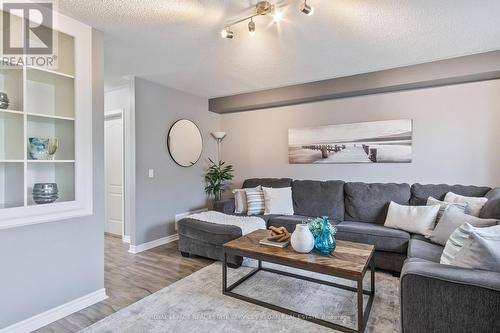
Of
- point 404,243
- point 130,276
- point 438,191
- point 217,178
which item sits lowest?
point 130,276

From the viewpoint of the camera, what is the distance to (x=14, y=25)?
6.14 ft

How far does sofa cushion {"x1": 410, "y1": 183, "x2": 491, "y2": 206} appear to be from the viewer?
2.87 metres

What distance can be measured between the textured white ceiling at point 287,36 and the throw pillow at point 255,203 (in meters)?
1.69

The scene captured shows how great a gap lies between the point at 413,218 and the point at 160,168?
3.34 metres

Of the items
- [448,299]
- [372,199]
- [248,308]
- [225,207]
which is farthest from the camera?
[225,207]

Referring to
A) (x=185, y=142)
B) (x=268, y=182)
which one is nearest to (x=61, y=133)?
(x=185, y=142)

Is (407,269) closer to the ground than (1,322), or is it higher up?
higher up

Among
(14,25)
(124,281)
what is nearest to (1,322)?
(124,281)

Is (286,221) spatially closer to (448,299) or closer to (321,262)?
(321,262)

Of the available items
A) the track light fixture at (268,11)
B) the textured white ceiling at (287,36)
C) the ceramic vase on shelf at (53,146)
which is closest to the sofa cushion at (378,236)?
the textured white ceiling at (287,36)

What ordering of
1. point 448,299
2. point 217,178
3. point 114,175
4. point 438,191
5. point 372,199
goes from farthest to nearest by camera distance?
1. point 217,178
2. point 114,175
3. point 372,199
4. point 438,191
5. point 448,299

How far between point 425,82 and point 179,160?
356 cm

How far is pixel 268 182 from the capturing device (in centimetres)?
418

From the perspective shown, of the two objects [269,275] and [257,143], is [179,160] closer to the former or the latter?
[257,143]
